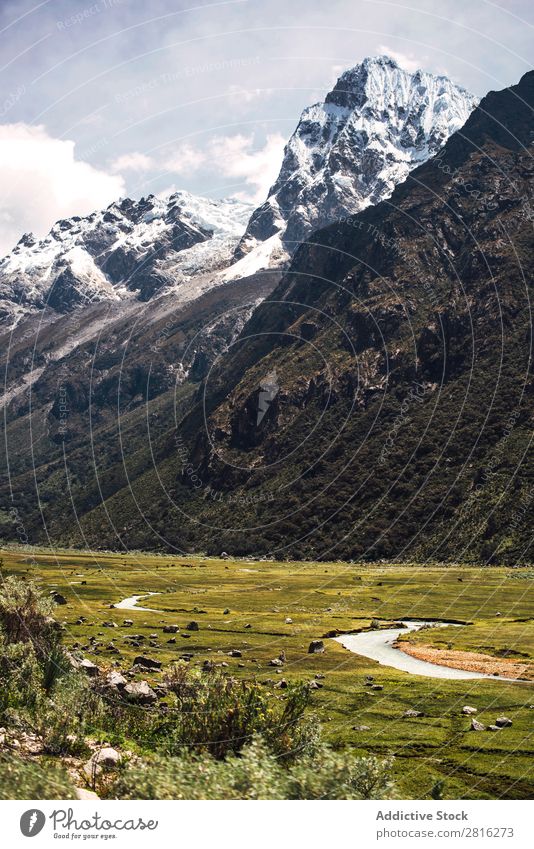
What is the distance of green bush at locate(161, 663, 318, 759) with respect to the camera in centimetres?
3606

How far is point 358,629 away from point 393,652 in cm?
1634

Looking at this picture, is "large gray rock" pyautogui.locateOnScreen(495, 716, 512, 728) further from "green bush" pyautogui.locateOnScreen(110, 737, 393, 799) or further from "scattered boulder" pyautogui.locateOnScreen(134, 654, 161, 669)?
"scattered boulder" pyautogui.locateOnScreen(134, 654, 161, 669)

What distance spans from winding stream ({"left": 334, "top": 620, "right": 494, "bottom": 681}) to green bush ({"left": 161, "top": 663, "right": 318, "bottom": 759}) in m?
29.5

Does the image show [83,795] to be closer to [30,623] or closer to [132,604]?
[30,623]

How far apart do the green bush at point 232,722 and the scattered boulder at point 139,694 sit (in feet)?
23.8

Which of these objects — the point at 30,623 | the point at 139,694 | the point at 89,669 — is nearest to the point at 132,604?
the point at 30,623

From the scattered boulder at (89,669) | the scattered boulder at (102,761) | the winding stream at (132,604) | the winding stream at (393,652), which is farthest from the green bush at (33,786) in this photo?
the winding stream at (132,604)

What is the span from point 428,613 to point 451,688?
175 feet

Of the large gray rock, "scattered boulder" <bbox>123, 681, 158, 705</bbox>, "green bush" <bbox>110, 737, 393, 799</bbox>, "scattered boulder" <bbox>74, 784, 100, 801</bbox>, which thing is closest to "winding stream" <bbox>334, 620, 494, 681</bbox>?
the large gray rock

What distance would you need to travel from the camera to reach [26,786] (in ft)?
89.6

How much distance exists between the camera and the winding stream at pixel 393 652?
214 feet
